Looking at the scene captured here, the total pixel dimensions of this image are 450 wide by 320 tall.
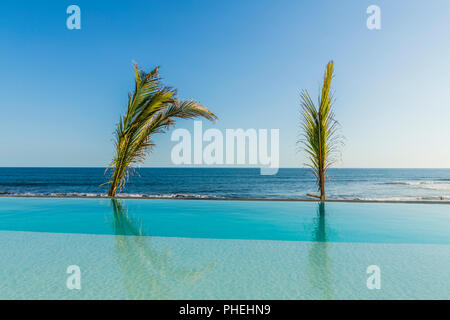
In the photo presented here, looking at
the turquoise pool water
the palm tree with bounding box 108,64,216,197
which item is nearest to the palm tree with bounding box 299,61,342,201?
the turquoise pool water

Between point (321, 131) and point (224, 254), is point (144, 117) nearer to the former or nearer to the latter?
point (321, 131)

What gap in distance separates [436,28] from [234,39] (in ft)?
20.5

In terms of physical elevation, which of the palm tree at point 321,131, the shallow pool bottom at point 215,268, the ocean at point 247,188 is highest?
the palm tree at point 321,131

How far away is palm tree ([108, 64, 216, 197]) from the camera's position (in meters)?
5.00

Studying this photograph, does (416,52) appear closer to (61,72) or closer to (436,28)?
(436,28)

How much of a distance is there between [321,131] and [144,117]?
343 cm

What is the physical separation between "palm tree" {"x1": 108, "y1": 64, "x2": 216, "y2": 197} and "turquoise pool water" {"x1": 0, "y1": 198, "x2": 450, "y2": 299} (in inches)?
62.8

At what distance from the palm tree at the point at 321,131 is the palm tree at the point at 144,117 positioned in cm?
187

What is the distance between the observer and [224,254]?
2.04 m

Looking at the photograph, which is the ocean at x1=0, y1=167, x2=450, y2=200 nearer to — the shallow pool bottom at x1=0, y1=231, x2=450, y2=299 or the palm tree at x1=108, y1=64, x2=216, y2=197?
the palm tree at x1=108, y1=64, x2=216, y2=197

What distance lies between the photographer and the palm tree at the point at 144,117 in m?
5.00

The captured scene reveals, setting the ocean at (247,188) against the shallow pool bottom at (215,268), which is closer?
the shallow pool bottom at (215,268)

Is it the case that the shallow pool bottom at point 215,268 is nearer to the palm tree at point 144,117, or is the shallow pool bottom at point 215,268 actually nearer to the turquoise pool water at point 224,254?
the turquoise pool water at point 224,254

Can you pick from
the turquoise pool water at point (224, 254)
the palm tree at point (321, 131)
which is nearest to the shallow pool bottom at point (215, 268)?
the turquoise pool water at point (224, 254)
